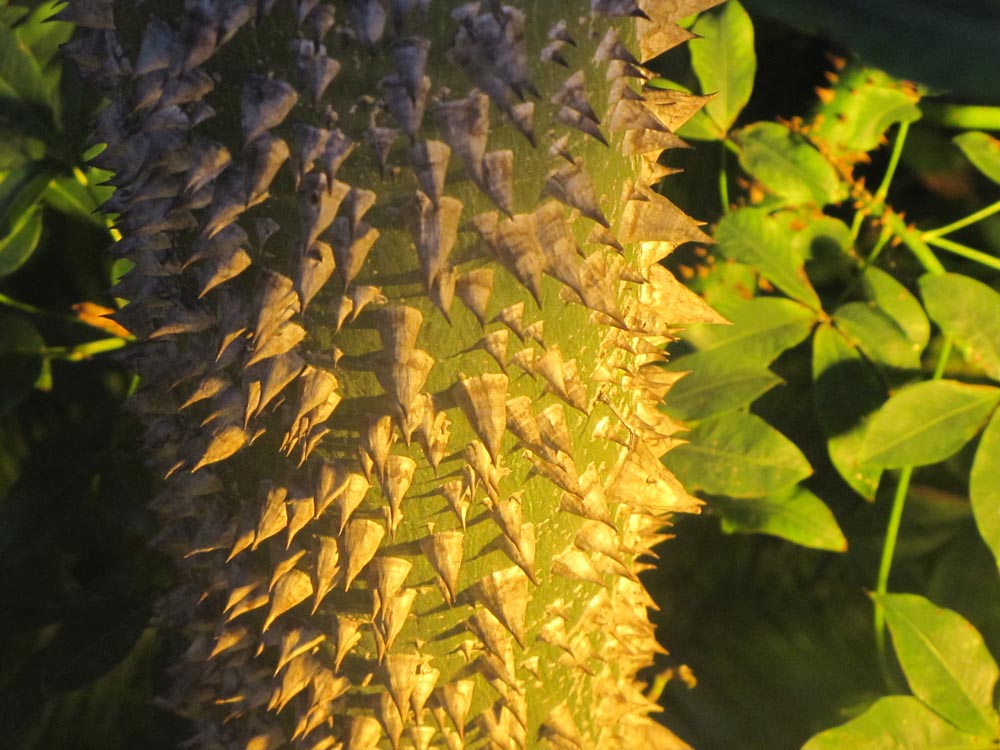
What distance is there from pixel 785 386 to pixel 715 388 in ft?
0.59

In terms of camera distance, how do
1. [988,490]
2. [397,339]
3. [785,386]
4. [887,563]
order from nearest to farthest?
[397,339]
[988,490]
[887,563]
[785,386]

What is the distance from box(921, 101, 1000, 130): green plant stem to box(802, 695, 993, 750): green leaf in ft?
1.23

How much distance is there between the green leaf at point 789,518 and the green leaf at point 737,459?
0.04 meters

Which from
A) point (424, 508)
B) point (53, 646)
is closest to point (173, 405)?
point (424, 508)

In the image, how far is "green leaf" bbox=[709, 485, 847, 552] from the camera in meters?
0.60

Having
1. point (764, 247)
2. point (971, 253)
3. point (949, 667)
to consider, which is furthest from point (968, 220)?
point (949, 667)

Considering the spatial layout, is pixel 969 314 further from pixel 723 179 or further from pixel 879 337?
pixel 723 179

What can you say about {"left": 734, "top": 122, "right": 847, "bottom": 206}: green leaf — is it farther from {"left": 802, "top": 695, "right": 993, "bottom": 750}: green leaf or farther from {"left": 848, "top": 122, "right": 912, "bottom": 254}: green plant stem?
{"left": 802, "top": 695, "right": 993, "bottom": 750}: green leaf

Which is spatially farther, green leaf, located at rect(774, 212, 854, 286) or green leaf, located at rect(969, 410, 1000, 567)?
green leaf, located at rect(774, 212, 854, 286)

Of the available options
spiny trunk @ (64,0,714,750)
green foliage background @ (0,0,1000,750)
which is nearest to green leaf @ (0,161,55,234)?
green foliage background @ (0,0,1000,750)

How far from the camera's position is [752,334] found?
23.8 inches

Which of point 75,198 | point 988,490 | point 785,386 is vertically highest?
point 75,198

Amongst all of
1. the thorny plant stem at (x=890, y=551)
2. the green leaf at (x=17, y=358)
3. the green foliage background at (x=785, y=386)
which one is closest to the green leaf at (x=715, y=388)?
the green foliage background at (x=785, y=386)

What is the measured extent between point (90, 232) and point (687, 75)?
423 mm
